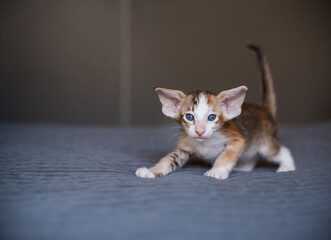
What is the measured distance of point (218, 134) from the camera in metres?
1.38

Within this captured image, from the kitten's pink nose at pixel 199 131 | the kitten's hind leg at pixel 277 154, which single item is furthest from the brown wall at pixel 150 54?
the kitten's pink nose at pixel 199 131

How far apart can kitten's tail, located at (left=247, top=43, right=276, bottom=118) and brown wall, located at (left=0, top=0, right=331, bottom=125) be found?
2249mm

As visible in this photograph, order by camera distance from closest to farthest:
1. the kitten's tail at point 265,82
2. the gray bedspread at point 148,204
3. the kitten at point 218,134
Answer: the gray bedspread at point 148,204 < the kitten at point 218,134 < the kitten's tail at point 265,82

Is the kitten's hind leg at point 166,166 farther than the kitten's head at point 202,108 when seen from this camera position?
No

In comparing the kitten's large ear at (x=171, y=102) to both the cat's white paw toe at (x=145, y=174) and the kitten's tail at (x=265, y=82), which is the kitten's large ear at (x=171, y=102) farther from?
the kitten's tail at (x=265, y=82)

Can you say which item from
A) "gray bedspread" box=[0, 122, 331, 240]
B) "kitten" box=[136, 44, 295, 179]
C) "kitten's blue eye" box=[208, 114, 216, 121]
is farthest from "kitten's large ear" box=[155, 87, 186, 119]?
"gray bedspread" box=[0, 122, 331, 240]

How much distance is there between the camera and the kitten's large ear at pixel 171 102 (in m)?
1.36

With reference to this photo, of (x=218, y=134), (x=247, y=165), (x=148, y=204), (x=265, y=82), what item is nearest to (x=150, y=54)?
(x=265, y=82)

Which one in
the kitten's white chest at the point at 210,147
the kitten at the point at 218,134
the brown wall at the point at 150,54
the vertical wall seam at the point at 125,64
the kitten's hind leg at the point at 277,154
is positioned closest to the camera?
the kitten at the point at 218,134

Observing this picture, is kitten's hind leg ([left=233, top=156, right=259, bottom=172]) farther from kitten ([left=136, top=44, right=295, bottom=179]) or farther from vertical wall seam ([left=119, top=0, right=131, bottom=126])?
vertical wall seam ([left=119, top=0, right=131, bottom=126])

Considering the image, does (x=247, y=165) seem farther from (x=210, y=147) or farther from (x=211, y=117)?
(x=211, y=117)

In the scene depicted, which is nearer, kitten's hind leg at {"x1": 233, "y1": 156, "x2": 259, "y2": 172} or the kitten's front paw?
the kitten's front paw

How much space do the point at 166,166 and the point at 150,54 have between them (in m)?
3.14

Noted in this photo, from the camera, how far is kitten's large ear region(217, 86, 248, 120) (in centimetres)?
130
